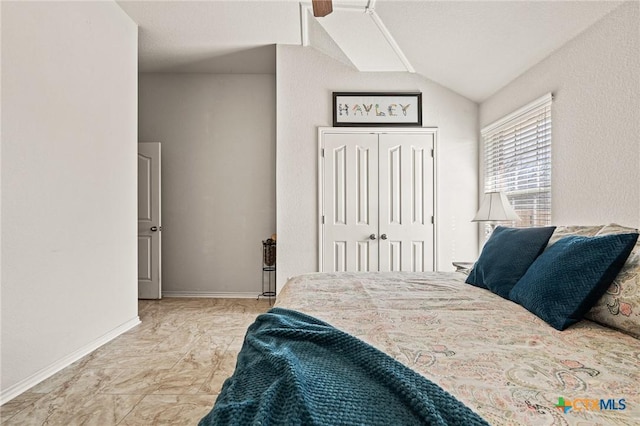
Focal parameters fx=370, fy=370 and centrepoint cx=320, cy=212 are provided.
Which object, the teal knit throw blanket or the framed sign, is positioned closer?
the teal knit throw blanket

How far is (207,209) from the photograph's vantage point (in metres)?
4.71

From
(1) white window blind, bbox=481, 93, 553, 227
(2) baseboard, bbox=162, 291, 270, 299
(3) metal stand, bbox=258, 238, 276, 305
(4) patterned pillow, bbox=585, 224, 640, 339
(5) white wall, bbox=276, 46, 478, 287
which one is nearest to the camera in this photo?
(4) patterned pillow, bbox=585, 224, 640, 339

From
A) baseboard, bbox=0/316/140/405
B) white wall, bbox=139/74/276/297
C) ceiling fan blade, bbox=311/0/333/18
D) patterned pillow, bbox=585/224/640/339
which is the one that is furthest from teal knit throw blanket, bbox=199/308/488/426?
white wall, bbox=139/74/276/297

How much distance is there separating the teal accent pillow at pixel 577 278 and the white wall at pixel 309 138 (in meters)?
2.59

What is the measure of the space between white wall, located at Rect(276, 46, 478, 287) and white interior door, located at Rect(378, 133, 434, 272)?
155 millimetres

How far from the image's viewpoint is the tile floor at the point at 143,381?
1.90 meters

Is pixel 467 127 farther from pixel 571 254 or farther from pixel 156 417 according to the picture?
pixel 156 417

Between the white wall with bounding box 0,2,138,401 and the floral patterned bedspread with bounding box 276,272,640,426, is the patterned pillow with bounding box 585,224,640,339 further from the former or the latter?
the white wall with bounding box 0,2,138,401

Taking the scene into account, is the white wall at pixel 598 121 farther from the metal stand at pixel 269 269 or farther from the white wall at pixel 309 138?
the metal stand at pixel 269 269

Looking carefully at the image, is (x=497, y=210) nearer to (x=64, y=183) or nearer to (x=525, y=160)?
(x=525, y=160)

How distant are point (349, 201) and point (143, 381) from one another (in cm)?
255

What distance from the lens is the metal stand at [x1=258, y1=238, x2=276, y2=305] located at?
4457 millimetres

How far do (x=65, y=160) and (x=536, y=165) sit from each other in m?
3.58

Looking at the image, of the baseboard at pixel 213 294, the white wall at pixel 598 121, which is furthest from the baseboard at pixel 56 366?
the white wall at pixel 598 121
